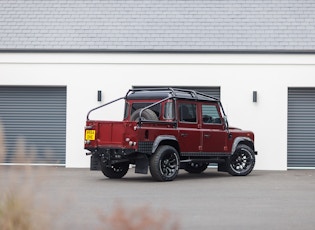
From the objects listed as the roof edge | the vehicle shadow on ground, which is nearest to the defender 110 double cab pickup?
the vehicle shadow on ground

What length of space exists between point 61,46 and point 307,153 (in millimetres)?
8420

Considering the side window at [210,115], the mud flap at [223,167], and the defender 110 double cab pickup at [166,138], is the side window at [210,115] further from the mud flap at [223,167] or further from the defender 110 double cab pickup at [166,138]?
the mud flap at [223,167]

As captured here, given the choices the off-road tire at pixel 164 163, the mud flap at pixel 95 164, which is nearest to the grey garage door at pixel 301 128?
the off-road tire at pixel 164 163

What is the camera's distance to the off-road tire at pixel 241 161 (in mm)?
19109

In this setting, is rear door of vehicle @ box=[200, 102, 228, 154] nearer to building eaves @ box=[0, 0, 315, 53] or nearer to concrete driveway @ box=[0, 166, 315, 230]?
concrete driveway @ box=[0, 166, 315, 230]

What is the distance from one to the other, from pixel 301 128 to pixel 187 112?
600cm

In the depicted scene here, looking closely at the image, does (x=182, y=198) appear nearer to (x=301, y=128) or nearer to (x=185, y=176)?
(x=185, y=176)

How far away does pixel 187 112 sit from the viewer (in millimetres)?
18016

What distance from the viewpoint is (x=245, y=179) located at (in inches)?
715

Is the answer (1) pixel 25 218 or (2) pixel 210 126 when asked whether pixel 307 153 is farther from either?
(1) pixel 25 218

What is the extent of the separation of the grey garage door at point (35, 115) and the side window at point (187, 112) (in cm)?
616

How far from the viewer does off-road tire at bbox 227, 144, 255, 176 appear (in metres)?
19.1

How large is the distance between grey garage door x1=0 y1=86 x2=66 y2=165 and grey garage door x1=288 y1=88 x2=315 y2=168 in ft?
23.4

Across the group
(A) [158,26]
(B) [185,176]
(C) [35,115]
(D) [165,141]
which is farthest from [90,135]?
(A) [158,26]
